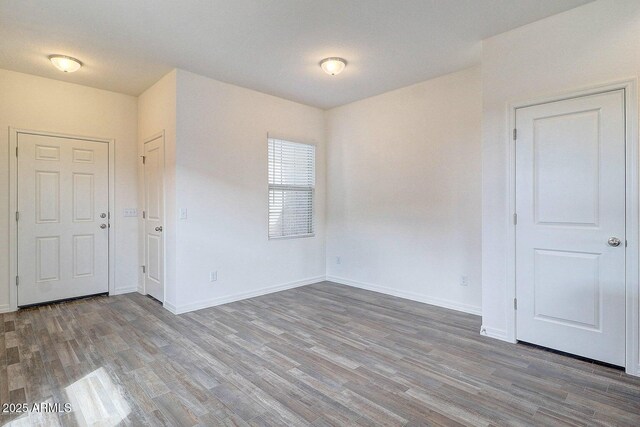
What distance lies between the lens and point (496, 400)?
6.82ft

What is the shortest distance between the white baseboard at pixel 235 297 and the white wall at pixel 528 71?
2.71m

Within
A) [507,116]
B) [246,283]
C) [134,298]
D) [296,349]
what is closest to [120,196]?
Answer: [134,298]

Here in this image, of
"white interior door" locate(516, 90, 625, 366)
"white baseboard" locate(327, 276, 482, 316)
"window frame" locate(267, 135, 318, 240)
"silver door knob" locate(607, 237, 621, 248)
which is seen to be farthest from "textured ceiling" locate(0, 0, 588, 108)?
"white baseboard" locate(327, 276, 482, 316)

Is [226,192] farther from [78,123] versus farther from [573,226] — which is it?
[573,226]

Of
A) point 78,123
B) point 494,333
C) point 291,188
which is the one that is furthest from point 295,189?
point 494,333

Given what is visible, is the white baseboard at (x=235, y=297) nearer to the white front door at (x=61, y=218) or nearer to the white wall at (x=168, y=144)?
the white wall at (x=168, y=144)

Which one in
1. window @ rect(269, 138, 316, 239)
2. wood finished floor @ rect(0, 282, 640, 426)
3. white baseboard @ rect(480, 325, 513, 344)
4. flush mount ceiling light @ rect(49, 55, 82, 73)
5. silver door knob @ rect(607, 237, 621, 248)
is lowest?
wood finished floor @ rect(0, 282, 640, 426)

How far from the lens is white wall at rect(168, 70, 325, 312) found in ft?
12.6

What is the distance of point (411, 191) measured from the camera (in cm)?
430

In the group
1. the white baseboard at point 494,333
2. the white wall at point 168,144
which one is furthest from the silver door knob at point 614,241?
the white wall at point 168,144

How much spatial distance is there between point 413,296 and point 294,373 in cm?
234

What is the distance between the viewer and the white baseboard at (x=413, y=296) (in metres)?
3.77

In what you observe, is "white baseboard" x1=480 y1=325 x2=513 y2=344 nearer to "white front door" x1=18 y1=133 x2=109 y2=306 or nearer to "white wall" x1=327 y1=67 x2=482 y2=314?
"white wall" x1=327 y1=67 x2=482 y2=314

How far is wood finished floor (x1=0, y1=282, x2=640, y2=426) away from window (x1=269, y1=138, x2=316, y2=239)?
5.31 feet
